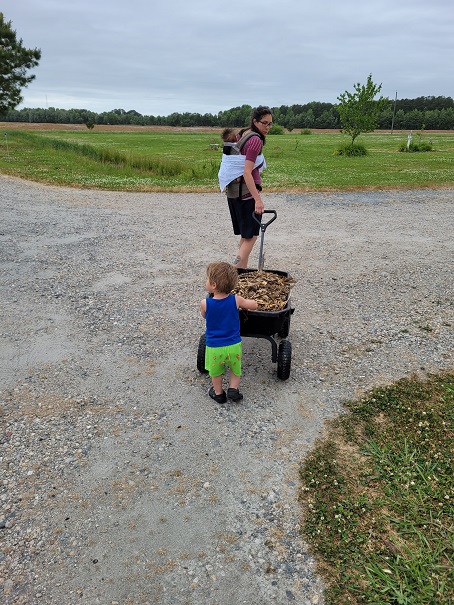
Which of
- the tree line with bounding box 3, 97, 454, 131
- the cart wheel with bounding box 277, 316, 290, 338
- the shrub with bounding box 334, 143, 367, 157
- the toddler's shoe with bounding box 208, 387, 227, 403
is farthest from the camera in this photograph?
the tree line with bounding box 3, 97, 454, 131

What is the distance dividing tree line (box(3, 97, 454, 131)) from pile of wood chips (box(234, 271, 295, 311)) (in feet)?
296

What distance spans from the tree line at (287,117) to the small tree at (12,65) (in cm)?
5339

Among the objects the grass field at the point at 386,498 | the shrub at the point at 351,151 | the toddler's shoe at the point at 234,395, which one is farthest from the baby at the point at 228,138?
the shrub at the point at 351,151

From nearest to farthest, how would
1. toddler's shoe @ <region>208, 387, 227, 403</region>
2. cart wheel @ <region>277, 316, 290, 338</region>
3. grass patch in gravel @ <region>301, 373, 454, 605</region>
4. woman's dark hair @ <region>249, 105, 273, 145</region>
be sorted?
grass patch in gravel @ <region>301, 373, 454, 605</region>
toddler's shoe @ <region>208, 387, 227, 403</region>
cart wheel @ <region>277, 316, 290, 338</region>
woman's dark hair @ <region>249, 105, 273, 145</region>

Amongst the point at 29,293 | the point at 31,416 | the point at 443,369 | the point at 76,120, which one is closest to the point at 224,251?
the point at 29,293

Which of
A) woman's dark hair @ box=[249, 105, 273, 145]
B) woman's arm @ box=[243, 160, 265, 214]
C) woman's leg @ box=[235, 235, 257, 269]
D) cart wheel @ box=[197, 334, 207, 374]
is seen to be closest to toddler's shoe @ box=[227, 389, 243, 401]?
cart wheel @ box=[197, 334, 207, 374]

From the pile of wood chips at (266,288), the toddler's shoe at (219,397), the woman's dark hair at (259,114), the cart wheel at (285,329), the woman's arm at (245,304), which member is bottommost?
the toddler's shoe at (219,397)

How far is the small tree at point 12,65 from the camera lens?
3541 cm

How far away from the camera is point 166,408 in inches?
159

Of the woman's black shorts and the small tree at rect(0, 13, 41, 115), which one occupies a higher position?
the small tree at rect(0, 13, 41, 115)

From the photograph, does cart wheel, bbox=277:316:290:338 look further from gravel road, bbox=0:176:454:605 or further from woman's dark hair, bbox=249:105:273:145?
woman's dark hair, bbox=249:105:273:145

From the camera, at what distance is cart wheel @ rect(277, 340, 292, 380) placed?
14.5ft

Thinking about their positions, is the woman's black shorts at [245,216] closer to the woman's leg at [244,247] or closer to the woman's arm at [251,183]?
the woman's leg at [244,247]

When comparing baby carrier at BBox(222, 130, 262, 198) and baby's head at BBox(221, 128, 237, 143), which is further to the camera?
baby's head at BBox(221, 128, 237, 143)
